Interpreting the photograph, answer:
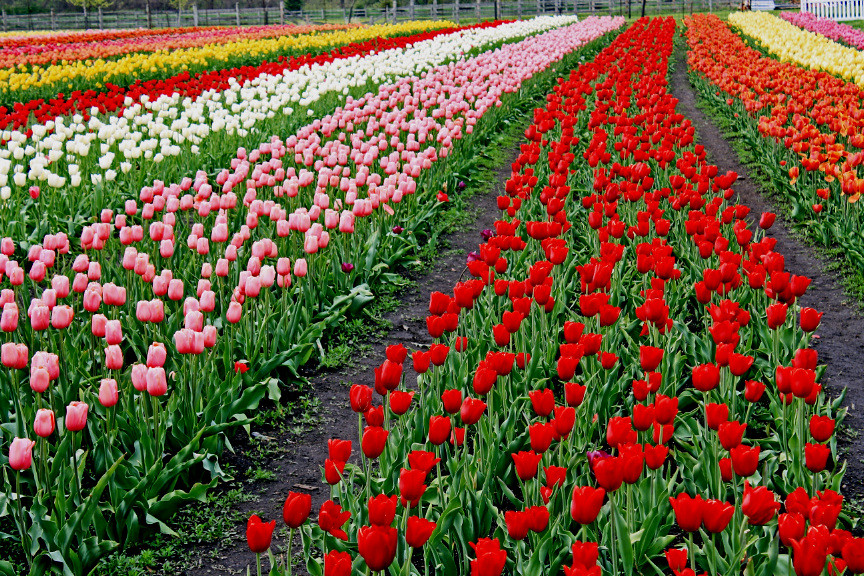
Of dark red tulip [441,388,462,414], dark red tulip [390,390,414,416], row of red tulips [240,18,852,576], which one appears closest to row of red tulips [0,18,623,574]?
row of red tulips [240,18,852,576]

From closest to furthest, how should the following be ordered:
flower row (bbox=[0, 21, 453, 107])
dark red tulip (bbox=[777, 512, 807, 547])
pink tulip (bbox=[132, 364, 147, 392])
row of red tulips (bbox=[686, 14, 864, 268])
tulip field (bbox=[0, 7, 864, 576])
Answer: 1. dark red tulip (bbox=[777, 512, 807, 547])
2. tulip field (bbox=[0, 7, 864, 576])
3. pink tulip (bbox=[132, 364, 147, 392])
4. row of red tulips (bbox=[686, 14, 864, 268])
5. flower row (bbox=[0, 21, 453, 107])

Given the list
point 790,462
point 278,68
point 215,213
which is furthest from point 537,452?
point 278,68

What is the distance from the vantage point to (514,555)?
291cm

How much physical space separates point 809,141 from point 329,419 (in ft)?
22.6

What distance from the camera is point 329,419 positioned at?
450 cm

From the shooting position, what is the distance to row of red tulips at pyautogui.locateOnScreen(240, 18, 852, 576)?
7.66ft

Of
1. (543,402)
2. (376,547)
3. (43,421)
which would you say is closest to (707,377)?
(543,402)

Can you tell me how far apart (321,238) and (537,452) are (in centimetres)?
287

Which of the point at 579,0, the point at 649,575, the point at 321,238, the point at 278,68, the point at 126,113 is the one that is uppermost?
the point at 579,0

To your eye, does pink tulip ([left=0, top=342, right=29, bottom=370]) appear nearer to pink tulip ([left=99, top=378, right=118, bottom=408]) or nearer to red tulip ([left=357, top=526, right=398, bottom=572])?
pink tulip ([left=99, top=378, right=118, bottom=408])

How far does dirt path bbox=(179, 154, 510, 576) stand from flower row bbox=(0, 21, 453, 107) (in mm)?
8726

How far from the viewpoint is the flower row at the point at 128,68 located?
13031 mm

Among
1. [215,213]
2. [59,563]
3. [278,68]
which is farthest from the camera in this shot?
[278,68]

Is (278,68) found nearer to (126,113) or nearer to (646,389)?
(126,113)
